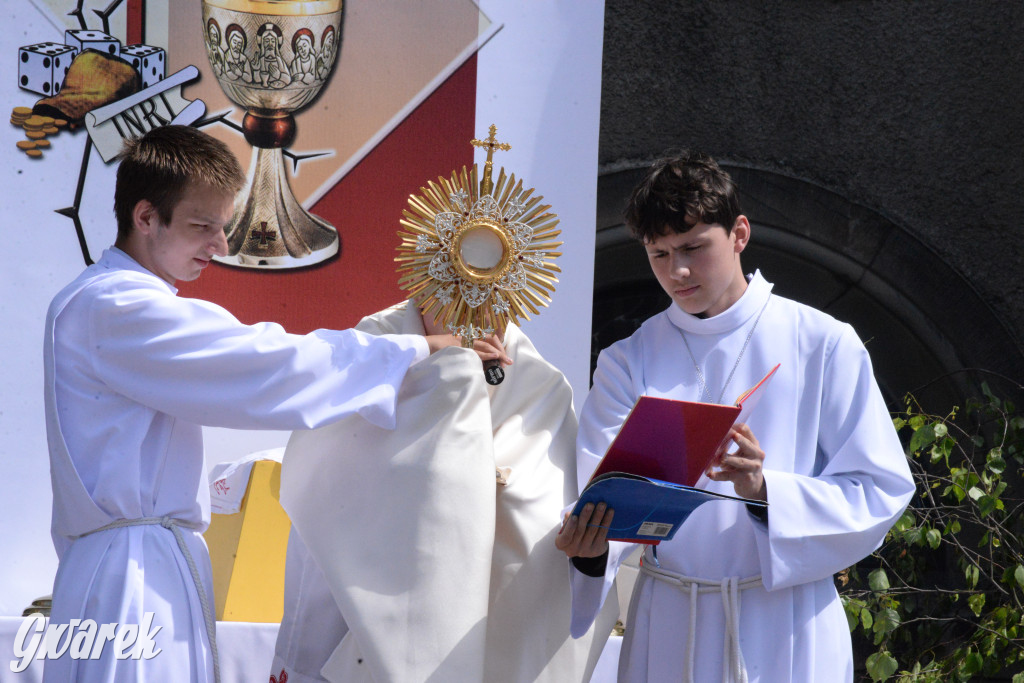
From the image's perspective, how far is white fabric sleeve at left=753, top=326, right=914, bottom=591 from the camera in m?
1.98

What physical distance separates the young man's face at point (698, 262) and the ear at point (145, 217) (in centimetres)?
101

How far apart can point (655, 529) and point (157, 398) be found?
955mm

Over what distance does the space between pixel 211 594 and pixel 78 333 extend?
553 mm

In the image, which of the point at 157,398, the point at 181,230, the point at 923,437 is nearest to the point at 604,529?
the point at 157,398

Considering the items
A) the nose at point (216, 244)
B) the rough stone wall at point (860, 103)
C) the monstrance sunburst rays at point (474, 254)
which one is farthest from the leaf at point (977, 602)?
the nose at point (216, 244)

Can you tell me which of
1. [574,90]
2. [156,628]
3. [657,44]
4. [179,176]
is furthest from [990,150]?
[156,628]

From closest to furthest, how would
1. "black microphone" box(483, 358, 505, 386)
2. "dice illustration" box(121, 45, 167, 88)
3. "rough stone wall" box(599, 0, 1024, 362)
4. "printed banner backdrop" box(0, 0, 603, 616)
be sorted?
"black microphone" box(483, 358, 505, 386)
"printed banner backdrop" box(0, 0, 603, 616)
"dice illustration" box(121, 45, 167, 88)
"rough stone wall" box(599, 0, 1024, 362)

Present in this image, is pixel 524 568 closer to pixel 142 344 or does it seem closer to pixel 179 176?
pixel 142 344

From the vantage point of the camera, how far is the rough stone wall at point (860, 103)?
13.8ft

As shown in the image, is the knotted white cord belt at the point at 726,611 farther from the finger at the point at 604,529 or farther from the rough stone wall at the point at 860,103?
the rough stone wall at the point at 860,103

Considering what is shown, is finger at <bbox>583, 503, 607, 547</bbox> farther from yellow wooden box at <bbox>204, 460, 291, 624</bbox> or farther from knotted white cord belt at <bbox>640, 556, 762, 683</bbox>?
yellow wooden box at <bbox>204, 460, 291, 624</bbox>

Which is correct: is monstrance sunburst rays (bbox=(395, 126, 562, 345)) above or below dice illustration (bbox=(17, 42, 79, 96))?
below

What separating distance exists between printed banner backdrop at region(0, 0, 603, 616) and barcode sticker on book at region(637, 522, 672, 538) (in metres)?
1.43

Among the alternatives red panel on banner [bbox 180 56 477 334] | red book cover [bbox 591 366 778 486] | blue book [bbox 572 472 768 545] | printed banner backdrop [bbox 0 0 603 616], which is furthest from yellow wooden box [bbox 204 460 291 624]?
red book cover [bbox 591 366 778 486]
